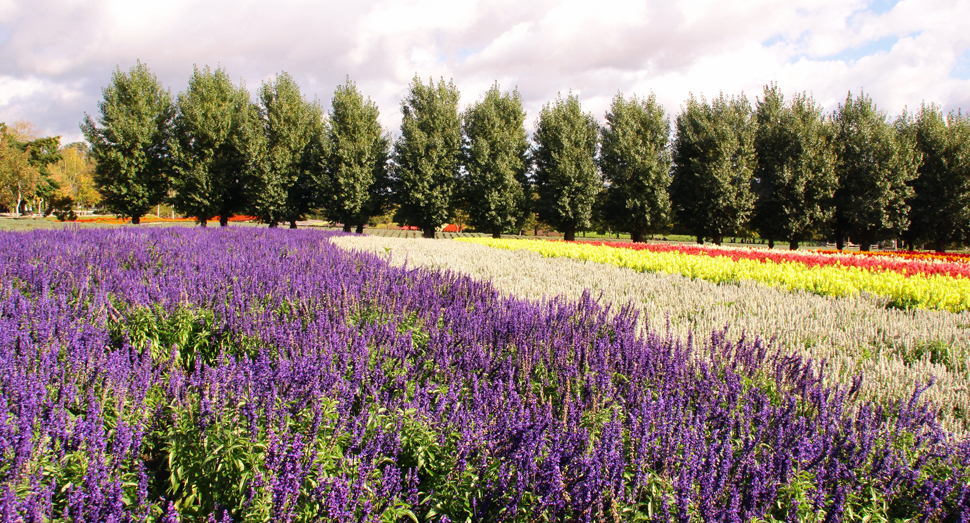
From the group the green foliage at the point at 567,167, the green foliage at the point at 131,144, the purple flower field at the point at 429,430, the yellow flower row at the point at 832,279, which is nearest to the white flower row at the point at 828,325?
the yellow flower row at the point at 832,279

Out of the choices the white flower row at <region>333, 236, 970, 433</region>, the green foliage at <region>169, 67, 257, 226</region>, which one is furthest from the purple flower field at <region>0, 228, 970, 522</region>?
the green foliage at <region>169, 67, 257, 226</region>

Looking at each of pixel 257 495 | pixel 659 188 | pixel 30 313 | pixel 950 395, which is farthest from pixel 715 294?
pixel 659 188

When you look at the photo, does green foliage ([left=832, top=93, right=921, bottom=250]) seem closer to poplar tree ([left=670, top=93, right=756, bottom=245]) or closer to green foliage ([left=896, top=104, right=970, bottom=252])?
green foliage ([left=896, top=104, right=970, bottom=252])

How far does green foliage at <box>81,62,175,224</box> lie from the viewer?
2667cm

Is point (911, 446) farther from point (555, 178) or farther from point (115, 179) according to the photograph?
point (115, 179)

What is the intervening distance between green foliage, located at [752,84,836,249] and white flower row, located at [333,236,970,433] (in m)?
21.7

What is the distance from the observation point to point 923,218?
2542cm

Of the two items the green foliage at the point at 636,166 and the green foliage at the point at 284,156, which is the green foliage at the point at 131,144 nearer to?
the green foliage at the point at 284,156

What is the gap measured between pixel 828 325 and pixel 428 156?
82.7 feet

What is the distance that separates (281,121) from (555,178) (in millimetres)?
17513

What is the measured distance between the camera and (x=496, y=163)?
27406 mm

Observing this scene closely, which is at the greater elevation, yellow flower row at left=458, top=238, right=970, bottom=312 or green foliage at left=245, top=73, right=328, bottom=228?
green foliage at left=245, top=73, right=328, bottom=228

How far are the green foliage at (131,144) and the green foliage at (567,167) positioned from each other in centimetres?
2312

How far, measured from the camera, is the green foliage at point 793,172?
25250mm
